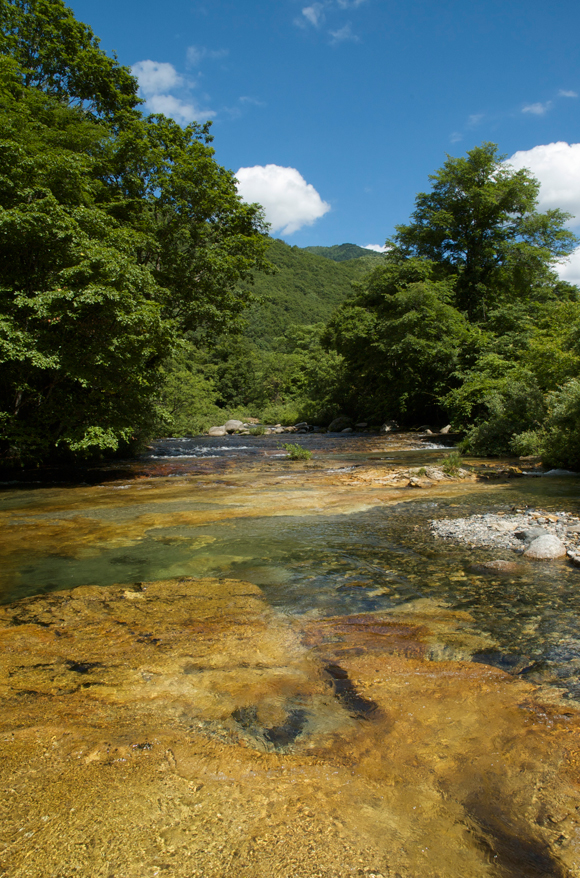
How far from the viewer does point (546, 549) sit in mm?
5949

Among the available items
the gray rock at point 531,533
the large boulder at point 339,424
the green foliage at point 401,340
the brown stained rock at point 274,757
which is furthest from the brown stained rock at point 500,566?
Result: the large boulder at point 339,424

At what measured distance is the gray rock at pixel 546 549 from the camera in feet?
19.3

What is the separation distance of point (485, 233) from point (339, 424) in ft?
53.6

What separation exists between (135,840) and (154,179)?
1873 cm

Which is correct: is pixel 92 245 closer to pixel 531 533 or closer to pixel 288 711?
pixel 531 533

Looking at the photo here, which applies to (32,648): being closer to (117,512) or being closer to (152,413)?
(117,512)

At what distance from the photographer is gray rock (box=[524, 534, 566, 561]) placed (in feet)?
19.3

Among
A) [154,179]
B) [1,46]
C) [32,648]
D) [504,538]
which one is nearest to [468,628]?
[504,538]

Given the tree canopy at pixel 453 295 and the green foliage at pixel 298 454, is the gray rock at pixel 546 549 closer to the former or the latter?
the green foliage at pixel 298 454

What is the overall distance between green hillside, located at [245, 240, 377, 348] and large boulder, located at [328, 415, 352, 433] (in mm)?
52787

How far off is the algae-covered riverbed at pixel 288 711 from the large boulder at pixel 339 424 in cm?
2930

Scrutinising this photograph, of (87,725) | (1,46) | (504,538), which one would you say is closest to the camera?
(87,725)

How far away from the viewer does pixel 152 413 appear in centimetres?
1509

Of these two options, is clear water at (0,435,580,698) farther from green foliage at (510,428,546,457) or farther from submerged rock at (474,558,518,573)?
green foliage at (510,428,546,457)
